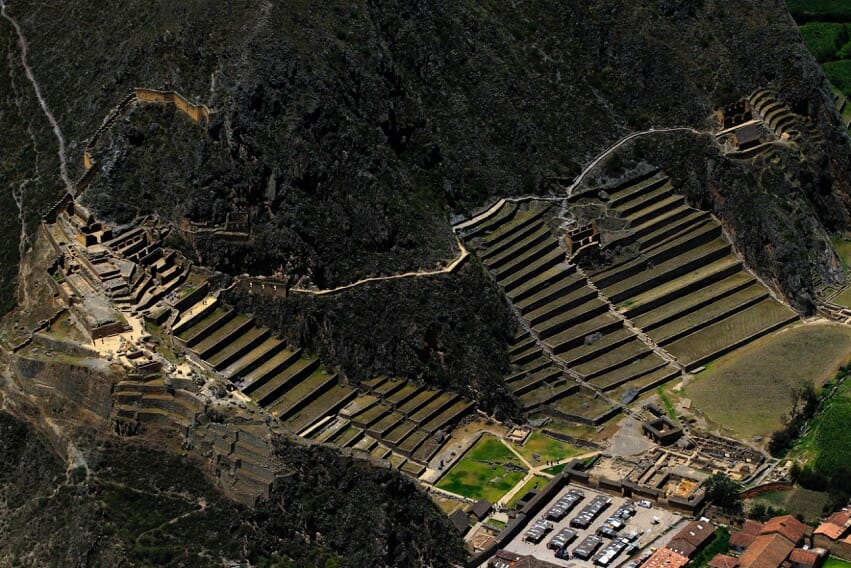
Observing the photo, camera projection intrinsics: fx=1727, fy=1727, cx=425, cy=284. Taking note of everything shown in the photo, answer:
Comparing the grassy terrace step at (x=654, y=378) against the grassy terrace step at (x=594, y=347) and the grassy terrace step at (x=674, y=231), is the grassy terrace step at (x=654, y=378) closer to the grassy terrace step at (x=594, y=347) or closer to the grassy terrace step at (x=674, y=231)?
the grassy terrace step at (x=594, y=347)

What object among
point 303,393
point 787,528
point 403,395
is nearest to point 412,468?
point 403,395

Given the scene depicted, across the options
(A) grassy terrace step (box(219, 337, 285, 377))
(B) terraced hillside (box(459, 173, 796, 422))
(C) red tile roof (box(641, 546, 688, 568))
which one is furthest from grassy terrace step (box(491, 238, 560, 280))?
(C) red tile roof (box(641, 546, 688, 568))

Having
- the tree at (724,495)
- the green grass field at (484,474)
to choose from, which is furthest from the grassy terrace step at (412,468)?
the tree at (724,495)

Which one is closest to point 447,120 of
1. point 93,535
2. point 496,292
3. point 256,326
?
point 496,292

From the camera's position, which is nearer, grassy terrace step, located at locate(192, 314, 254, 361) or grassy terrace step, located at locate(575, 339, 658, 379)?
grassy terrace step, located at locate(192, 314, 254, 361)

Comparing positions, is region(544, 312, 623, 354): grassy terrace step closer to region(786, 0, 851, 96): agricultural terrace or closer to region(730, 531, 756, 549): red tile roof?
region(730, 531, 756, 549): red tile roof

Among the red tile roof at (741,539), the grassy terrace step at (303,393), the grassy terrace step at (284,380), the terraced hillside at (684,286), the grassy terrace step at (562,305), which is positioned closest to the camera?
the red tile roof at (741,539)

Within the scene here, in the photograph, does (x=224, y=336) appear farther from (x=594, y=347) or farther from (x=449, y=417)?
(x=594, y=347)
